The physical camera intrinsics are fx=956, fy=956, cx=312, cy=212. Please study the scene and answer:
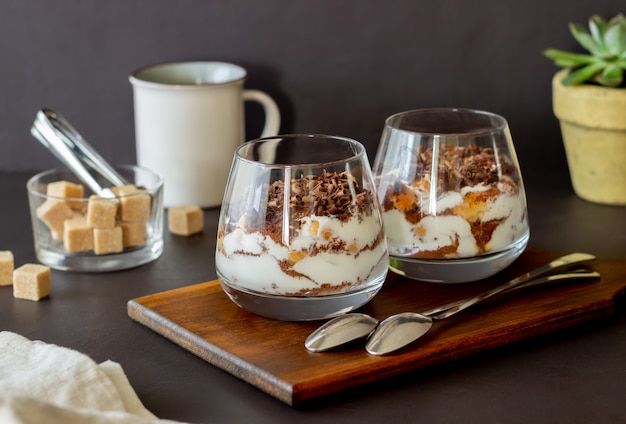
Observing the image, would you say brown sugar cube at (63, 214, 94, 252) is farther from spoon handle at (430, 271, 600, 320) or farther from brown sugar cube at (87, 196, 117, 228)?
spoon handle at (430, 271, 600, 320)

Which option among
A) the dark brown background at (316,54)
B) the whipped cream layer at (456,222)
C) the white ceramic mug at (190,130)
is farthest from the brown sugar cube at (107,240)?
the dark brown background at (316,54)

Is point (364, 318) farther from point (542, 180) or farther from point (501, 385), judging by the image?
point (542, 180)

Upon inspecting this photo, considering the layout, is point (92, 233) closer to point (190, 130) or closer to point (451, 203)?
point (190, 130)

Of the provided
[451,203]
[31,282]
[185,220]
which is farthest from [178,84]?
[451,203]

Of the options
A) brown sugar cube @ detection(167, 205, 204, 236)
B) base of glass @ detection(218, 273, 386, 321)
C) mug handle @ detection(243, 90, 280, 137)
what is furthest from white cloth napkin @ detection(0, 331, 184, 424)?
mug handle @ detection(243, 90, 280, 137)

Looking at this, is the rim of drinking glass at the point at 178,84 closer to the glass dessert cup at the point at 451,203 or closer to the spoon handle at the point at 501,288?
the glass dessert cup at the point at 451,203

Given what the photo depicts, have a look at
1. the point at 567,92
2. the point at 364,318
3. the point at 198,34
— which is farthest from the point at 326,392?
the point at 198,34
